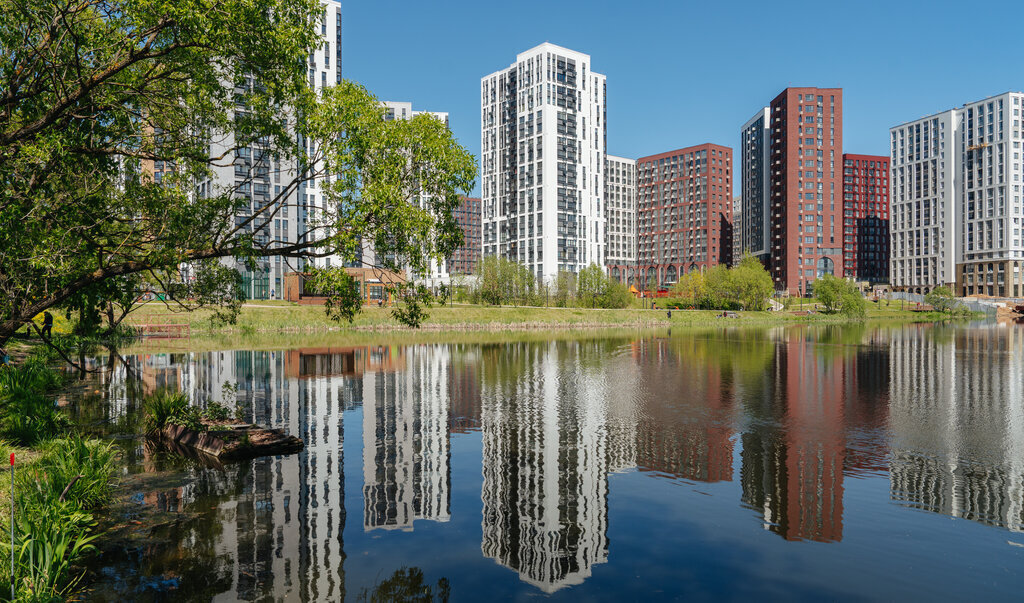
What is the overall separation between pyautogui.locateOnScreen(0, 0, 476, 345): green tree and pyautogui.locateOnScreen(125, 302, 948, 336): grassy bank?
42.4 meters

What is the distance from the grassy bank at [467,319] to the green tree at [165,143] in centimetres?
4237

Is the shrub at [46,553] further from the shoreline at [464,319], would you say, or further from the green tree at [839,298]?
the green tree at [839,298]

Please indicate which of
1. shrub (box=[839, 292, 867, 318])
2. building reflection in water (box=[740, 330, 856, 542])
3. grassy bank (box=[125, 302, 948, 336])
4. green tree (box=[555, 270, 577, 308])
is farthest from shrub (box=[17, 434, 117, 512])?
shrub (box=[839, 292, 867, 318])

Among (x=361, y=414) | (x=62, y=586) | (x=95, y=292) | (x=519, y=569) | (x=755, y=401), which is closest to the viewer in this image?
(x=62, y=586)

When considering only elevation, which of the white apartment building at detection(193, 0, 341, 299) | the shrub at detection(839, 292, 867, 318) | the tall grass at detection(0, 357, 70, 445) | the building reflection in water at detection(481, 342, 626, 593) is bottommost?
the building reflection in water at detection(481, 342, 626, 593)

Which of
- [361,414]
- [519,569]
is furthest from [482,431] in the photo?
[519,569]

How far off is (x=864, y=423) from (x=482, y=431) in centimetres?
1673

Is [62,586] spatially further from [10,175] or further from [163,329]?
[163,329]

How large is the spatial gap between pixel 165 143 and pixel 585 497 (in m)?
17.2

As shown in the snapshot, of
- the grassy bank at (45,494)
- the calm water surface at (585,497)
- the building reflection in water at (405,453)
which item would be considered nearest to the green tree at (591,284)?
the building reflection in water at (405,453)

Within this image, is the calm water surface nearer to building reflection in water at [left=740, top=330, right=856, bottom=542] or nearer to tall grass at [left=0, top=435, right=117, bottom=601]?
building reflection in water at [left=740, top=330, right=856, bottom=542]

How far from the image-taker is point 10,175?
18.2 m

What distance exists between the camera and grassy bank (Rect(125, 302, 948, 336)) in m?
81.3

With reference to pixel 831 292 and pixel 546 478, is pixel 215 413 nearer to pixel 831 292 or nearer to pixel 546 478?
pixel 546 478
